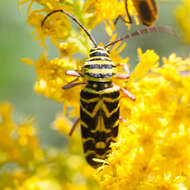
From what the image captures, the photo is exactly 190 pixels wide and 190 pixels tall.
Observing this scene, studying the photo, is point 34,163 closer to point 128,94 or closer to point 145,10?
point 128,94

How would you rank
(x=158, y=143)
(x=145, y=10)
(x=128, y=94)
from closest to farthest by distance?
(x=158, y=143) < (x=128, y=94) < (x=145, y=10)

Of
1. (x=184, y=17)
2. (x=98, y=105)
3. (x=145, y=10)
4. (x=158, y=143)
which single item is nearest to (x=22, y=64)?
(x=184, y=17)

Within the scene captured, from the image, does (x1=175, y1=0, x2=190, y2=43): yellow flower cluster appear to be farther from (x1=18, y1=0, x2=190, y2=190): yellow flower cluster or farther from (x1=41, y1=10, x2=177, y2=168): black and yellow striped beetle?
(x1=41, y1=10, x2=177, y2=168): black and yellow striped beetle

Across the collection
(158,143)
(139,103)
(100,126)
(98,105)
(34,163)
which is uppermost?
(34,163)

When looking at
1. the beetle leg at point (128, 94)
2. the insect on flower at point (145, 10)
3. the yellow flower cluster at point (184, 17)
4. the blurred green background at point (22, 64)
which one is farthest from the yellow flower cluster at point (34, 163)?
the yellow flower cluster at point (184, 17)

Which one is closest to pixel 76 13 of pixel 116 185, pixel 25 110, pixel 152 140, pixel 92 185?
pixel 152 140

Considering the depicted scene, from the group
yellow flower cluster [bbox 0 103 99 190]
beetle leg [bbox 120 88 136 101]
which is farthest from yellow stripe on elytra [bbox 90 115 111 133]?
yellow flower cluster [bbox 0 103 99 190]
